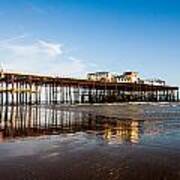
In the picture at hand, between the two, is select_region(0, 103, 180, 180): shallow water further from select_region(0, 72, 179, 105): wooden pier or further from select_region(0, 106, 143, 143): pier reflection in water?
select_region(0, 72, 179, 105): wooden pier

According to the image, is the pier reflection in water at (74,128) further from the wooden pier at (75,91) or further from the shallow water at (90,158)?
the wooden pier at (75,91)

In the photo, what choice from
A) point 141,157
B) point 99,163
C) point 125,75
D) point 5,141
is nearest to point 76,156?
point 99,163

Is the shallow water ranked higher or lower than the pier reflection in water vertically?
lower

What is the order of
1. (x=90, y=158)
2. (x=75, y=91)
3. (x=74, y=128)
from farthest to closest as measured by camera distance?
(x=75, y=91) < (x=74, y=128) < (x=90, y=158)

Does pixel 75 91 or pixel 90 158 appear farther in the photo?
pixel 75 91

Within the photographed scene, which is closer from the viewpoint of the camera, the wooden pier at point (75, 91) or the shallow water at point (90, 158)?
the shallow water at point (90, 158)

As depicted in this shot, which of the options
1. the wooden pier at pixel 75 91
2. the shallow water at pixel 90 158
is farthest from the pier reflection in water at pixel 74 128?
the wooden pier at pixel 75 91

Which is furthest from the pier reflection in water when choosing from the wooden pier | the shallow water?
the wooden pier

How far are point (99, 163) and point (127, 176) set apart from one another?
1477 millimetres

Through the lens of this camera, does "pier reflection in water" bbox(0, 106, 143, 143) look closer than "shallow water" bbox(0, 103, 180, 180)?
No

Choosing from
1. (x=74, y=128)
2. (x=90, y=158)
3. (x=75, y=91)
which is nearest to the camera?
(x=90, y=158)

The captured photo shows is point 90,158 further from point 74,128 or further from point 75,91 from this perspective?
point 75,91

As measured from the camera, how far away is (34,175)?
7645 millimetres

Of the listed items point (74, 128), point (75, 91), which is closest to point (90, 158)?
point (74, 128)
